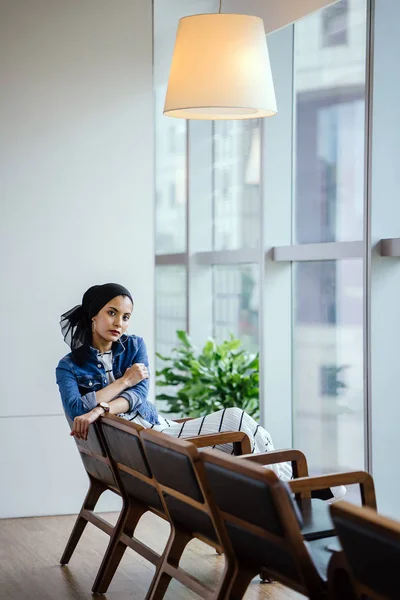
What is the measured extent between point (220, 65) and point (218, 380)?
11.0ft

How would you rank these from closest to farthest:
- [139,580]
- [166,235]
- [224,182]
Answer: [139,580] < [224,182] < [166,235]

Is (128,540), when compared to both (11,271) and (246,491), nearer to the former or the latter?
(246,491)

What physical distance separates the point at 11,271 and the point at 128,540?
2.07 metres

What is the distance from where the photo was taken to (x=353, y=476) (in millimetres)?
3225

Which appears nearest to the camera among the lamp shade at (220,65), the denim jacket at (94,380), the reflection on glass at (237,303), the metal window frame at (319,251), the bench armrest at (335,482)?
the bench armrest at (335,482)

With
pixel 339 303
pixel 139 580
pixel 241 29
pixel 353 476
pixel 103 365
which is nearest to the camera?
pixel 353 476

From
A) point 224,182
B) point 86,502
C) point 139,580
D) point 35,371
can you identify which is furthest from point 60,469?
point 224,182

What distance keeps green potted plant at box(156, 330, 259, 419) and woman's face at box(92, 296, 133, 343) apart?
7.66 feet

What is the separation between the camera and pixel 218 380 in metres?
6.84

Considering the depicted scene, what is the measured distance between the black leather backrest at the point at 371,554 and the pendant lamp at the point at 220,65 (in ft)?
6.91

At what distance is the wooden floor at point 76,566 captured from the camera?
408cm

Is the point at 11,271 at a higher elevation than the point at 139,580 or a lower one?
higher

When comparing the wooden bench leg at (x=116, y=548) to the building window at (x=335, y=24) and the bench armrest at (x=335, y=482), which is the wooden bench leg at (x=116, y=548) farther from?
the building window at (x=335, y=24)

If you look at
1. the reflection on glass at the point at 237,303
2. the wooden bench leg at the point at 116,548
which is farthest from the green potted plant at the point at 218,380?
the wooden bench leg at the point at 116,548
